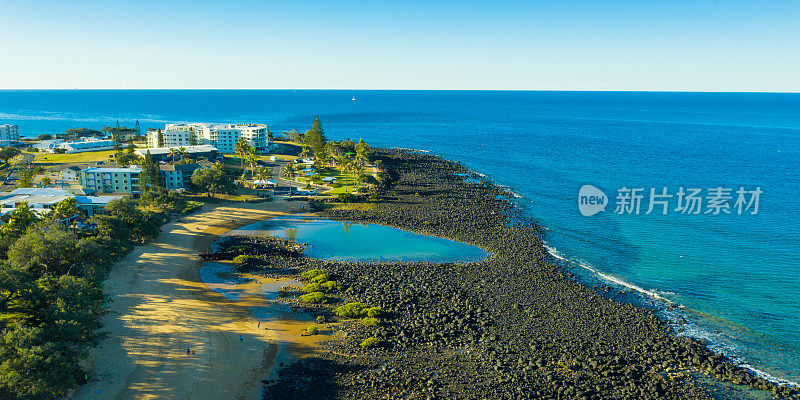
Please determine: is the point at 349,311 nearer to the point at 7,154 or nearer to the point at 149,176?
the point at 149,176

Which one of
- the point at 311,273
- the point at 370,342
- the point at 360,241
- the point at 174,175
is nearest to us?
the point at 370,342

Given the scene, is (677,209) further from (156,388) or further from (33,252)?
(33,252)

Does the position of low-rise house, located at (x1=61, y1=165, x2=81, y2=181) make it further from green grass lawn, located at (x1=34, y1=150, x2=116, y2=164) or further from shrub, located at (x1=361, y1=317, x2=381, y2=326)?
shrub, located at (x1=361, y1=317, x2=381, y2=326)

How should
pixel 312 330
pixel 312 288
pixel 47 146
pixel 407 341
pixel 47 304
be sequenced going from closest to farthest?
pixel 47 304 → pixel 407 341 → pixel 312 330 → pixel 312 288 → pixel 47 146

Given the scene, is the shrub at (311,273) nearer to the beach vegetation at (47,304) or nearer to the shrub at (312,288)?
the shrub at (312,288)

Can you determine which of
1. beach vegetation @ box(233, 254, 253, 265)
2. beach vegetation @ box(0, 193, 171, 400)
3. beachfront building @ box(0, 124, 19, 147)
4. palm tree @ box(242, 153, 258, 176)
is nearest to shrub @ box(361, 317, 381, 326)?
beach vegetation @ box(0, 193, 171, 400)

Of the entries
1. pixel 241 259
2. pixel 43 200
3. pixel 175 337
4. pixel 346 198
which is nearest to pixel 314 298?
pixel 175 337
